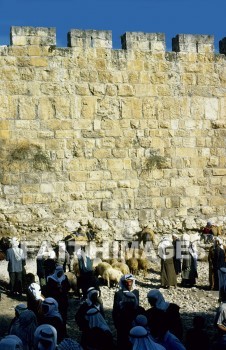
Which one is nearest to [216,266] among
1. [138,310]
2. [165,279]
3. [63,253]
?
[165,279]

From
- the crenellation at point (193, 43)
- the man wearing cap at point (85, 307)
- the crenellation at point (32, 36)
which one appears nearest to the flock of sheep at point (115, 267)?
the man wearing cap at point (85, 307)

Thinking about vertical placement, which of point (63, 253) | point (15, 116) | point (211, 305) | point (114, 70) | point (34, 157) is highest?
point (114, 70)

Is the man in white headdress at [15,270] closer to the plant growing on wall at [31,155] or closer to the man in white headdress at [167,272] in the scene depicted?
the plant growing on wall at [31,155]

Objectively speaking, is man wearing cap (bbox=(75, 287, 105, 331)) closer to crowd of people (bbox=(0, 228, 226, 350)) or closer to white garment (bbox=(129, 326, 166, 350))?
crowd of people (bbox=(0, 228, 226, 350))

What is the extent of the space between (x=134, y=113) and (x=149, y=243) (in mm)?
3208

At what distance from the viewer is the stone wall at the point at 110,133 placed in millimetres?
12805

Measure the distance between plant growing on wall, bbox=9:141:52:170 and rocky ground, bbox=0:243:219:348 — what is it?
2.24 meters

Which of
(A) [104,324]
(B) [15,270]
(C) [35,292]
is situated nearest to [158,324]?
(A) [104,324]

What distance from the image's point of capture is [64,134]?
13.1m

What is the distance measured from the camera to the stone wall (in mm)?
12805

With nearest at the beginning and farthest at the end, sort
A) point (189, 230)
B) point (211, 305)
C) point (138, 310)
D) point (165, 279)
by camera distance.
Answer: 1. point (138, 310)
2. point (211, 305)
3. point (165, 279)
4. point (189, 230)

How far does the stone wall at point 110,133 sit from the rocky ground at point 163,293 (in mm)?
1557

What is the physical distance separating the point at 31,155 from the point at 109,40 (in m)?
3.36

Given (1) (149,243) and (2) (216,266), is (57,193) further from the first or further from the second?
(2) (216,266)
